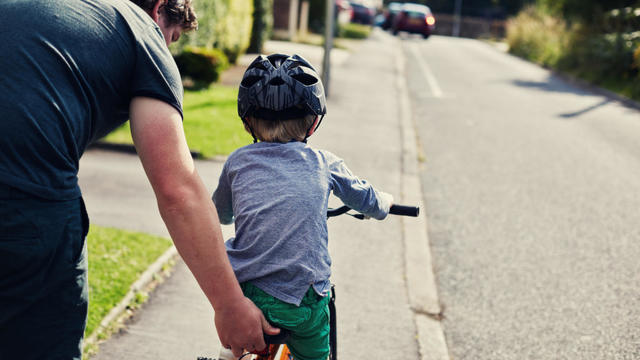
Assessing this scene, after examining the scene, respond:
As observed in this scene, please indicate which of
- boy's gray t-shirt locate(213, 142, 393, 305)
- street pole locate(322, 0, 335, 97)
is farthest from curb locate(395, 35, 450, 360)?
street pole locate(322, 0, 335, 97)

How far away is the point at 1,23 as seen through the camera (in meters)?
1.53

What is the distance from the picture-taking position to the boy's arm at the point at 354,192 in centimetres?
229

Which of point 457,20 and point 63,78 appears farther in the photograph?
point 457,20

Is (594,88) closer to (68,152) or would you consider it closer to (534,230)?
(534,230)

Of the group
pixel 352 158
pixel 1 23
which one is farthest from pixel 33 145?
pixel 352 158

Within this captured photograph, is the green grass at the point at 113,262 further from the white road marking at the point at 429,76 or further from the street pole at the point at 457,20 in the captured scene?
the street pole at the point at 457,20

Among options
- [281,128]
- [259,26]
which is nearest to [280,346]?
[281,128]

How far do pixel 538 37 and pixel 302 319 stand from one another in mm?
32178

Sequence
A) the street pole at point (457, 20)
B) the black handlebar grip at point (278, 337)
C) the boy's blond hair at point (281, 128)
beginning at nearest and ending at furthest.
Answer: the black handlebar grip at point (278, 337), the boy's blond hair at point (281, 128), the street pole at point (457, 20)

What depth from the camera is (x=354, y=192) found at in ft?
7.65

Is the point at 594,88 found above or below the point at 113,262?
above

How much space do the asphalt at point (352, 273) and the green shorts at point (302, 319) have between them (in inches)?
58.5

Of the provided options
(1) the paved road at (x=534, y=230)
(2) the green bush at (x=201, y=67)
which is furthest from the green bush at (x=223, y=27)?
(1) the paved road at (x=534, y=230)

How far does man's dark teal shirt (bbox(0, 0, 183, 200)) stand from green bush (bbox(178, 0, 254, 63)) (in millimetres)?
12485
